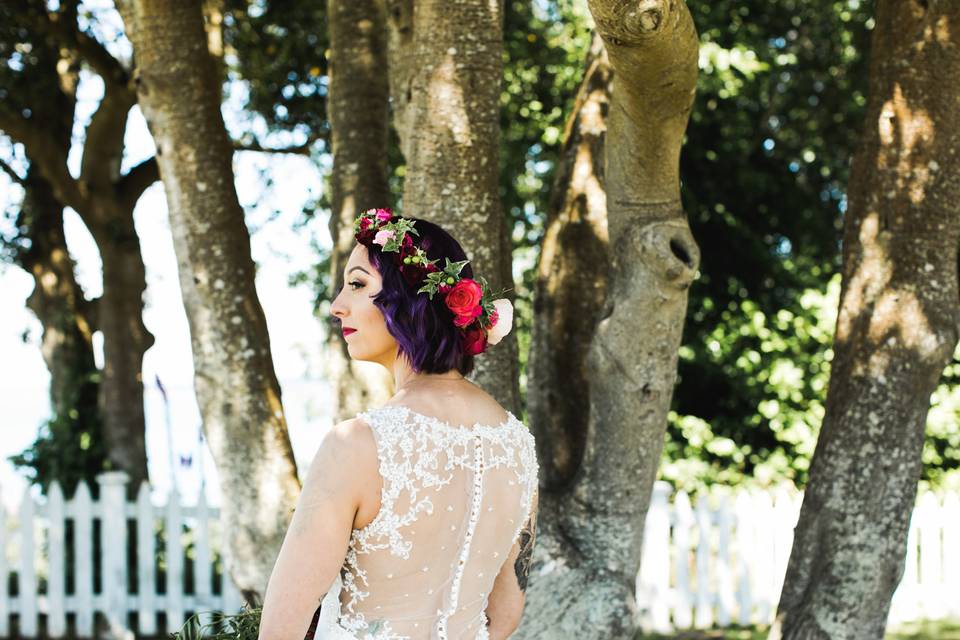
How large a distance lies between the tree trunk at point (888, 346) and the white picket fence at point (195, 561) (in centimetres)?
358

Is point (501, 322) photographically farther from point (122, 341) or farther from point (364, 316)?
point (122, 341)

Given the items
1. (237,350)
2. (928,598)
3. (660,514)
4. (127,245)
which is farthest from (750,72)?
(237,350)

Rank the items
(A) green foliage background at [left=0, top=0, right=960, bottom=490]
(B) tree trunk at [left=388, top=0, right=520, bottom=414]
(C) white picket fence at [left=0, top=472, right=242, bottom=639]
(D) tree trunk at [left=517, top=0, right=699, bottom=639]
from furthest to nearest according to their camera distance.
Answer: (A) green foliage background at [left=0, top=0, right=960, bottom=490], (C) white picket fence at [left=0, top=472, right=242, bottom=639], (B) tree trunk at [left=388, top=0, right=520, bottom=414], (D) tree trunk at [left=517, top=0, right=699, bottom=639]

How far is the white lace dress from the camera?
2393mm

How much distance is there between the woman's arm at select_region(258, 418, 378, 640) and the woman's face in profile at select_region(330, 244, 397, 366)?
31 centimetres

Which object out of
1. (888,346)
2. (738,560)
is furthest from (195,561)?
(888,346)

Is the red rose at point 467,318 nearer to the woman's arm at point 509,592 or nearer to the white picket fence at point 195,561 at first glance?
the woman's arm at point 509,592

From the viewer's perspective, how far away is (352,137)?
17.4 ft

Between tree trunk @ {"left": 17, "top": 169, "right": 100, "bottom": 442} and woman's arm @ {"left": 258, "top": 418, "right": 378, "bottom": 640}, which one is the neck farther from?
tree trunk @ {"left": 17, "top": 169, "right": 100, "bottom": 442}

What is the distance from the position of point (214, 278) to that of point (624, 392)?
195 cm

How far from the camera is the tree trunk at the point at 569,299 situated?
4.94 meters

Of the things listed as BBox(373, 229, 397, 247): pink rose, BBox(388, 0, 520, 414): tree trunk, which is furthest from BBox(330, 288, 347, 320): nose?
BBox(388, 0, 520, 414): tree trunk

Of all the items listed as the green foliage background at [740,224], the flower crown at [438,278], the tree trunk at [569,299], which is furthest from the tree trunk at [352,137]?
the green foliage background at [740,224]

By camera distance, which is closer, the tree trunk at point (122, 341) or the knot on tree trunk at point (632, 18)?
the knot on tree trunk at point (632, 18)
